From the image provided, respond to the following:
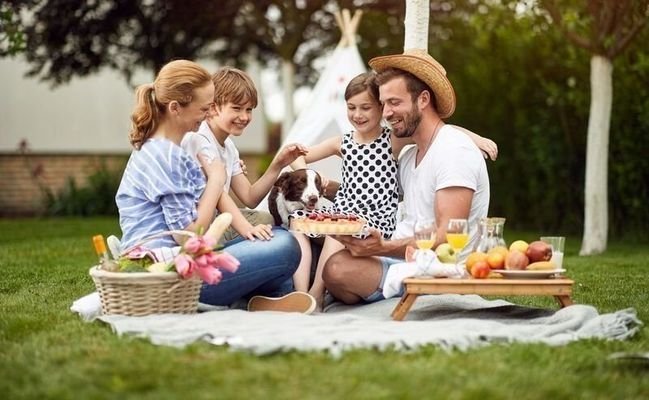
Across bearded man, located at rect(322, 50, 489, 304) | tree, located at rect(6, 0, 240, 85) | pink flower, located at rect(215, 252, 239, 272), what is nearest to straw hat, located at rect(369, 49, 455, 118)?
bearded man, located at rect(322, 50, 489, 304)

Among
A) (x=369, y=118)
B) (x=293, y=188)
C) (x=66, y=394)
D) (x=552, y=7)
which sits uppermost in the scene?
(x=552, y=7)

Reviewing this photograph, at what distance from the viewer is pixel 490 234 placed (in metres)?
4.92

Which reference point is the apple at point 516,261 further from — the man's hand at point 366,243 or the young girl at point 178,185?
the young girl at point 178,185

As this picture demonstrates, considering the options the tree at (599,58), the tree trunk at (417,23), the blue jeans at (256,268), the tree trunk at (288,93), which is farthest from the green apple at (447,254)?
the tree trunk at (288,93)

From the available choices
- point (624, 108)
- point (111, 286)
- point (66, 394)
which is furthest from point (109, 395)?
point (624, 108)

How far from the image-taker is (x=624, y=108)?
10781mm

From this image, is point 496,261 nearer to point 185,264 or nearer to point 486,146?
point 486,146

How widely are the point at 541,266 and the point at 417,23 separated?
9.01ft

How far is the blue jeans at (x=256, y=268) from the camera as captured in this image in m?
5.05

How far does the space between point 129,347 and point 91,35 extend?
32.5 feet

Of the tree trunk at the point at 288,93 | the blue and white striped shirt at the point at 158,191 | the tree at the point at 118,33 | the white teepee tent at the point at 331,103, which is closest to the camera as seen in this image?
the blue and white striped shirt at the point at 158,191

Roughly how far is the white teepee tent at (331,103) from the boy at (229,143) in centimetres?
324

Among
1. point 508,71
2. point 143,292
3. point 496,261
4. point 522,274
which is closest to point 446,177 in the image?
point 496,261

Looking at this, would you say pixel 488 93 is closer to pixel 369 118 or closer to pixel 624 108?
pixel 624 108
